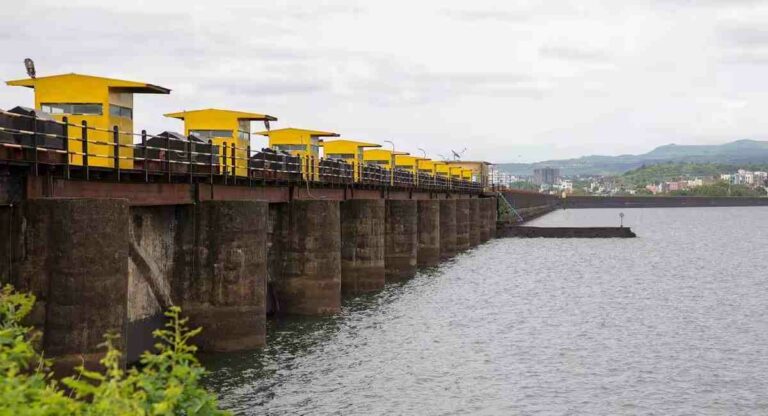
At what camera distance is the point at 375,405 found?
2477 centimetres

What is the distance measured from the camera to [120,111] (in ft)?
91.9

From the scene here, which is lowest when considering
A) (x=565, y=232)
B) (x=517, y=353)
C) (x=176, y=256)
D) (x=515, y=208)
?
(x=517, y=353)

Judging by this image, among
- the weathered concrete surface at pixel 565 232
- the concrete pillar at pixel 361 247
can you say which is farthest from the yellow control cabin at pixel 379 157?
the concrete pillar at pixel 361 247

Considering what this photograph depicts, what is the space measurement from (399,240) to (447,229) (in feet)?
72.5

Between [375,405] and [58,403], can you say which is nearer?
[58,403]

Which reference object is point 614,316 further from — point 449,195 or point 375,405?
point 449,195

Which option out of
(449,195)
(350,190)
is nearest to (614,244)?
(449,195)

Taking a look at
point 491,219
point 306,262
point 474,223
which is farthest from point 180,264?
point 491,219

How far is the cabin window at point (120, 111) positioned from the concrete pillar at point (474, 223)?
66.5 m

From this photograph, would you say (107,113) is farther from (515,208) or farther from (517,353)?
(515,208)

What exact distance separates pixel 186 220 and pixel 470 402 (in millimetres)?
10629

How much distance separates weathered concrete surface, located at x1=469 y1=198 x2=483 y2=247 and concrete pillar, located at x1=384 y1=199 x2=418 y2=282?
35686mm

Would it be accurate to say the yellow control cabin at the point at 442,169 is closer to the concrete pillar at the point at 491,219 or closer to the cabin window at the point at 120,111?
the concrete pillar at the point at 491,219

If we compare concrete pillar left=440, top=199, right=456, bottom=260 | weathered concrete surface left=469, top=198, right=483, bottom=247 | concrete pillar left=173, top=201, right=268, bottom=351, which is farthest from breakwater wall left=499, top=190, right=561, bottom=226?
concrete pillar left=173, top=201, right=268, bottom=351
